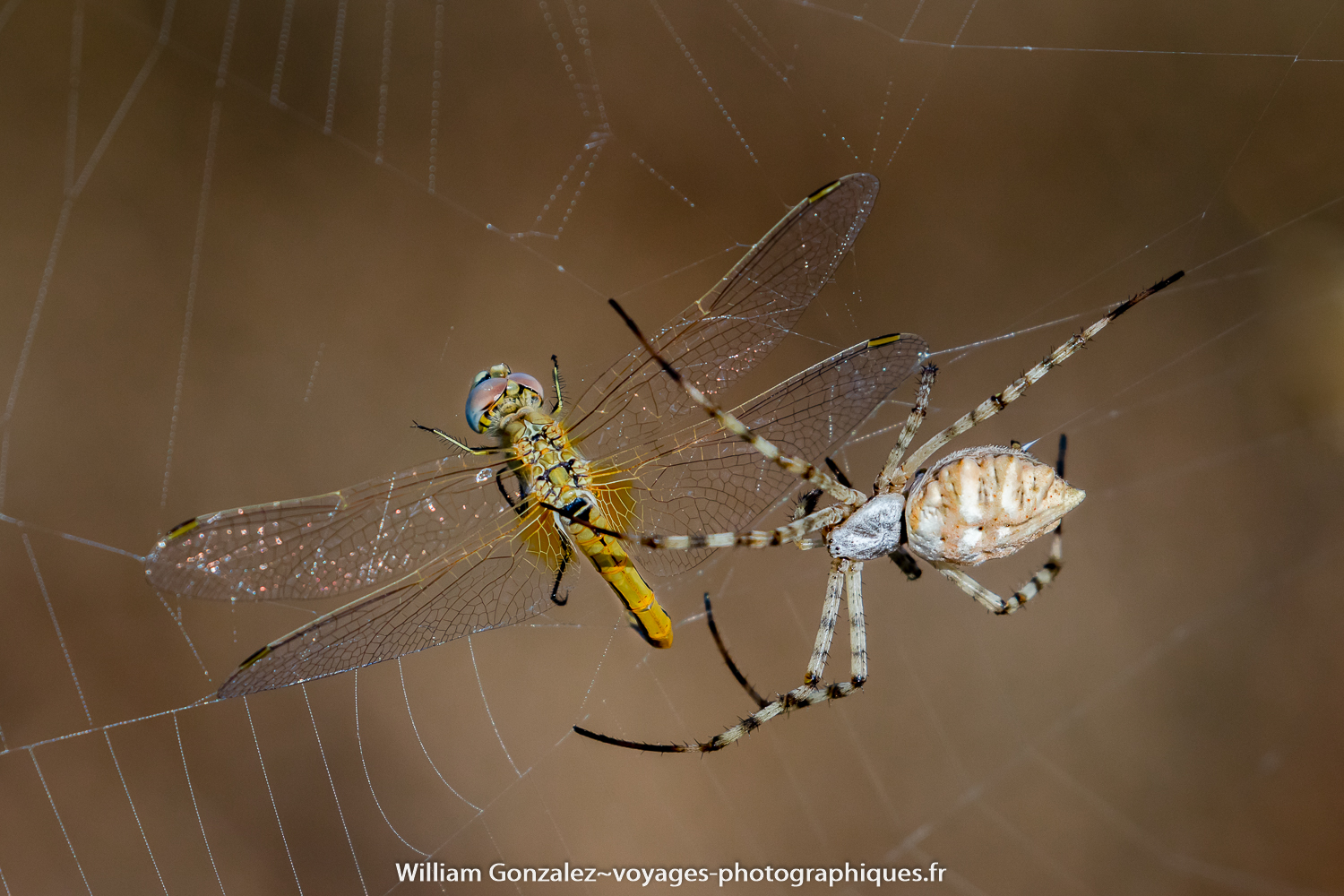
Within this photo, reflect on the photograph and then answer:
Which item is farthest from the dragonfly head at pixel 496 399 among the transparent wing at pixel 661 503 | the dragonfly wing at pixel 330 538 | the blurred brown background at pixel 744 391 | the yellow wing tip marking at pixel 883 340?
the blurred brown background at pixel 744 391

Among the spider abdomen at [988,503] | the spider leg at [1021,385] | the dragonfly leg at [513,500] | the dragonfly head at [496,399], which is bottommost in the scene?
the spider abdomen at [988,503]

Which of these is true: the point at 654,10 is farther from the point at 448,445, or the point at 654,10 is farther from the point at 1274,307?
the point at 1274,307

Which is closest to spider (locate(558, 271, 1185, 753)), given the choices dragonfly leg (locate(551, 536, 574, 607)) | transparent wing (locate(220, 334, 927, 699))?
transparent wing (locate(220, 334, 927, 699))

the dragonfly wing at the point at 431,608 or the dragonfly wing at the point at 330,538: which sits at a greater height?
the dragonfly wing at the point at 330,538

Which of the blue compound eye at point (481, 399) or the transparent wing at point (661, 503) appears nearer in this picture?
the transparent wing at point (661, 503)

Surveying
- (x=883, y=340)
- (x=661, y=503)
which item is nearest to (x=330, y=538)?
(x=661, y=503)

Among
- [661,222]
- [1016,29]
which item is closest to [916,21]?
[1016,29]

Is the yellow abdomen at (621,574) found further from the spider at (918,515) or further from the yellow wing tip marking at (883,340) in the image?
the yellow wing tip marking at (883,340)
